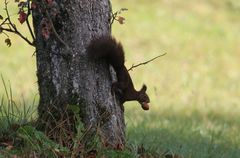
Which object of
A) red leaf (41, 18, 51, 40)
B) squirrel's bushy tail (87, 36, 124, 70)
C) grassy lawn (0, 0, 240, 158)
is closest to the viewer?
red leaf (41, 18, 51, 40)

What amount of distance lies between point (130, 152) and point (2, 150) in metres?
0.80

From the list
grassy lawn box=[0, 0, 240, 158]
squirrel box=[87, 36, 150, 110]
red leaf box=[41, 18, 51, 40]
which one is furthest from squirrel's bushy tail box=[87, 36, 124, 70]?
grassy lawn box=[0, 0, 240, 158]

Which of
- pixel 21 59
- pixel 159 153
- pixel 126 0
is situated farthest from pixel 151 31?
pixel 159 153

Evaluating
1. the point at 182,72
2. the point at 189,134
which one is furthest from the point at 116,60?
the point at 182,72

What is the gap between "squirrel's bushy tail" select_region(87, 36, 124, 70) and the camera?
4922 mm

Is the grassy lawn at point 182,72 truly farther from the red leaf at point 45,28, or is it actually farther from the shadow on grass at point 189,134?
the red leaf at point 45,28

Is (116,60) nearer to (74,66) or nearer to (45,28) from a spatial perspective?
(74,66)

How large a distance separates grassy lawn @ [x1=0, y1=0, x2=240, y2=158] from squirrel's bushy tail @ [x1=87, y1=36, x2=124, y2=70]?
2.01 feet

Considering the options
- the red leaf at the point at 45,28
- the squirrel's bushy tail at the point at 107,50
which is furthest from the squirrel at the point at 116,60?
the red leaf at the point at 45,28

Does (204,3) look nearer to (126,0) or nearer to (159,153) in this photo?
(126,0)

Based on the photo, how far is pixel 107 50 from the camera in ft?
16.2

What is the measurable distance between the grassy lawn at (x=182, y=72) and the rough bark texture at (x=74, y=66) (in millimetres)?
396

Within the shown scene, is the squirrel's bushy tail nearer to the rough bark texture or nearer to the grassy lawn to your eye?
the rough bark texture

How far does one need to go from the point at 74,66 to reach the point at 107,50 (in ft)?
0.83
